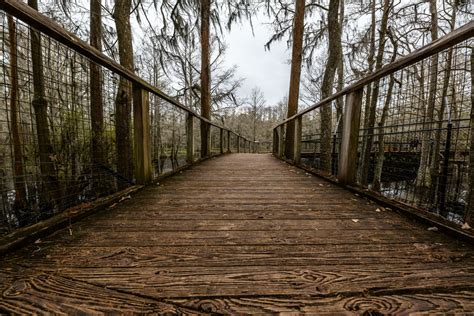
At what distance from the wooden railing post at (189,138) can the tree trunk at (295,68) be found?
2.75 meters

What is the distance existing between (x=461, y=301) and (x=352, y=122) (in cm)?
181

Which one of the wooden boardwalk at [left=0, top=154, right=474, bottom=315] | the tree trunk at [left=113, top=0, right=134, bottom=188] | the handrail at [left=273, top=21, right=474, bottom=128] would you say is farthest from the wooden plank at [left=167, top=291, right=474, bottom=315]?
the tree trunk at [left=113, top=0, right=134, bottom=188]

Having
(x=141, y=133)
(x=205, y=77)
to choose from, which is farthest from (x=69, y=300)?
(x=205, y=77)

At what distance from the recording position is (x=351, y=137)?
7.61 ft

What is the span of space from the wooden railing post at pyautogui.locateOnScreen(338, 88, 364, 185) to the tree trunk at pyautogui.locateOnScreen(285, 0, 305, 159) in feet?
11.3

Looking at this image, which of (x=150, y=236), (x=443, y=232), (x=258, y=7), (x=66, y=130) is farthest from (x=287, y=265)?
(x=258, y=7)

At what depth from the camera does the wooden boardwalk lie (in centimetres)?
76

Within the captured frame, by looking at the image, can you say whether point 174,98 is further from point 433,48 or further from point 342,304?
point 342,304

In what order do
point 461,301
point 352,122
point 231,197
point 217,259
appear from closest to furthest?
point 461,301, point 217,259, point 231,197, point 352,122

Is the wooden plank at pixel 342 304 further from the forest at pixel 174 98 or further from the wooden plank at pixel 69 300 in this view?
the forest at pixel 174 98

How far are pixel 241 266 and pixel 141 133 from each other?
1845 millimetres

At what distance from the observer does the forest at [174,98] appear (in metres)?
2.42

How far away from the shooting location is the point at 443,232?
1.28m

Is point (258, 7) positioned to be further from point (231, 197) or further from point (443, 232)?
point (443, 232)
